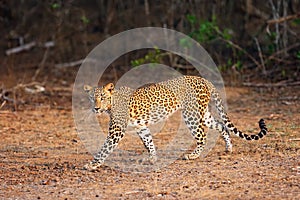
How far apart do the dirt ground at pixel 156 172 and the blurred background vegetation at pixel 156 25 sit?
3.75m

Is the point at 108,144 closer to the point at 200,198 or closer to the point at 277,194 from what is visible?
the point at 200,198

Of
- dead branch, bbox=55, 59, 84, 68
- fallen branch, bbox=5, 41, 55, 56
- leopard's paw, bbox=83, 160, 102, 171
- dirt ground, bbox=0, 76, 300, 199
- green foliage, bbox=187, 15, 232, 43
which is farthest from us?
fallen branch, bbox=5, 41, 55, 56

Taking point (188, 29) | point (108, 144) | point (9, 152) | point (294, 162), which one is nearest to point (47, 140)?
point (9, 152)

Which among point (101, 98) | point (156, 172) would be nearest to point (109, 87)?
point (101, 98)

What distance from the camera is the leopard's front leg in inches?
327

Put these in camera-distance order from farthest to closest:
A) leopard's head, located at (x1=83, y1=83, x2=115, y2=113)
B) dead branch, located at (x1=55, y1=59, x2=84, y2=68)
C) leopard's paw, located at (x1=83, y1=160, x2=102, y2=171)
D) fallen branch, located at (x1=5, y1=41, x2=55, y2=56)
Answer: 1. fallen branch, located at (x1=5, y1=41, x2=55, y2=56)
2. dead branch, located at (x1=55, y1=59, x2=84, y2=68)
3. leopard's head, located at (x1=83, y1=83, x2=115, y2=113)
4. leopard's paw, located at (x1=83, y1=160, x2=102, y2=171)

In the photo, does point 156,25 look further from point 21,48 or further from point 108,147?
point 108,147

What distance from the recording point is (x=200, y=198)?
6781 millimetres

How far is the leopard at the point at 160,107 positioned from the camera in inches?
342

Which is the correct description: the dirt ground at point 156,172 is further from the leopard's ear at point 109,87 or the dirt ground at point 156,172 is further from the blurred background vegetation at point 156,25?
the blurred background vegetation at point 156,25

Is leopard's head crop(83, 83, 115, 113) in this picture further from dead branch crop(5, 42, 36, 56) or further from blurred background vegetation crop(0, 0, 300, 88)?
dead branch crop(5, 42, 36, 56)

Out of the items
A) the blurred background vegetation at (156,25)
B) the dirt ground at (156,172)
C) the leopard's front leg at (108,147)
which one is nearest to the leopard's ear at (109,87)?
the leopard's front leg at (108,147)

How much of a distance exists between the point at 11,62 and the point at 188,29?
17.6 feet

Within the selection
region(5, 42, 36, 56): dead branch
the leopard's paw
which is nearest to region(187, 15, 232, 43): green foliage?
region(5, 42, 36, 56): dead branch
